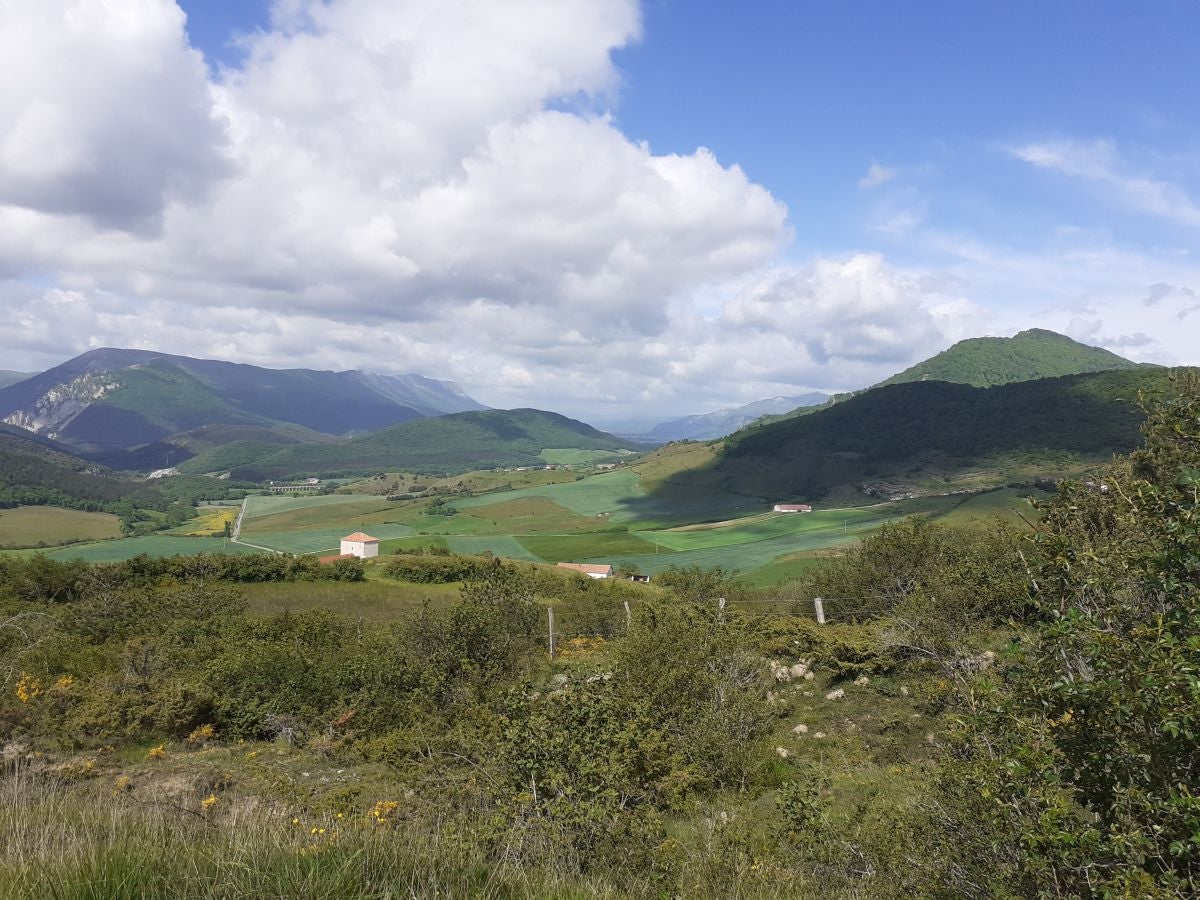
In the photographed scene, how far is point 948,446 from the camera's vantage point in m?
162

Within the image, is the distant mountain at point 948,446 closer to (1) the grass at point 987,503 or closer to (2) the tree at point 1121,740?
(1) the grass at point 987,503

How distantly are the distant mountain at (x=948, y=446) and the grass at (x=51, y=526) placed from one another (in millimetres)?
143773

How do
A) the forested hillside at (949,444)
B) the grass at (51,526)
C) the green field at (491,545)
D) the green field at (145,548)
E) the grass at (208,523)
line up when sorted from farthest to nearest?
the grass at (208,523) < the forested hillside at (949,444) < the grass at (51,526) < the green field at (145,548) < the green field at (491,545)

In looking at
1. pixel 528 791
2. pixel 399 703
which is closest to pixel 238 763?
pixel 399 703

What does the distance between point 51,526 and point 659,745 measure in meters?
185

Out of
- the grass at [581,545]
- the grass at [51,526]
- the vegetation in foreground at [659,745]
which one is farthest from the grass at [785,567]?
the grass at [51,526]

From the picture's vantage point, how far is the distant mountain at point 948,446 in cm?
13625

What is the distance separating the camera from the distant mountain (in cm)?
13625

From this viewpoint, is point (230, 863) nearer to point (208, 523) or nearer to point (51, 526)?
point (51, 526)

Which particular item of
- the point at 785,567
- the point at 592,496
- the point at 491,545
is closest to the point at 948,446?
the point at 592,496

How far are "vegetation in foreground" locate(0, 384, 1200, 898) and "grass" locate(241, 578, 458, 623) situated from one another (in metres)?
15.2

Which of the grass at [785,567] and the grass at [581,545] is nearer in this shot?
the grass at [785,567]

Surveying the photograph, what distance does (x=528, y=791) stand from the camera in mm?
7781

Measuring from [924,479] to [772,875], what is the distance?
6163 inches
